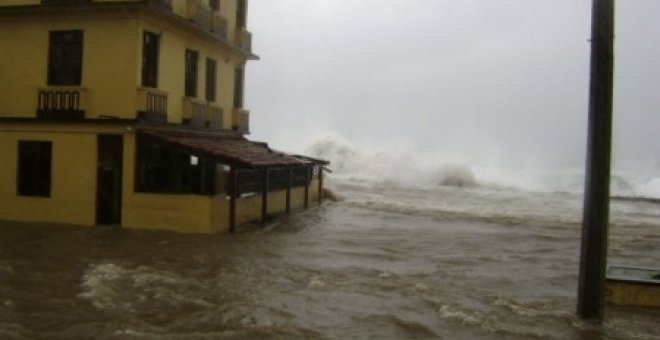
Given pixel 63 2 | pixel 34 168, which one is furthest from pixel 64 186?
pixel 63 2

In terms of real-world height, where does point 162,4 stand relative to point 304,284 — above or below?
above

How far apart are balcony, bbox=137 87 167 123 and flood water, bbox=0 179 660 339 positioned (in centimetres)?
353

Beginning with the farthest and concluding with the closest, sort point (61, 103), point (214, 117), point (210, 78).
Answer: point (210, 78) < point (214, 117) < point (61, 103)

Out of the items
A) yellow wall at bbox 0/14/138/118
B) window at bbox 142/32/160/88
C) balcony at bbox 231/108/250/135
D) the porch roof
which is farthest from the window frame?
balcony at bbox 231/108/250/135

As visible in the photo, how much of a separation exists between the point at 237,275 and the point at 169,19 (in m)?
10.0

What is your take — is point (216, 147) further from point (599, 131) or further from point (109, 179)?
point (599, 131)

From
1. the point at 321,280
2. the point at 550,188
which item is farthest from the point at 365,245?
the point at 550,188

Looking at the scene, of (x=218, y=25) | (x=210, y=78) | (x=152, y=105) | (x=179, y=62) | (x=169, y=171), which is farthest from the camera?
(x=210, y=78)

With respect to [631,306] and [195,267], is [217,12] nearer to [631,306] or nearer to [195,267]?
[195,267]

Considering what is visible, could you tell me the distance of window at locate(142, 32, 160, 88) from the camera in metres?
19.2

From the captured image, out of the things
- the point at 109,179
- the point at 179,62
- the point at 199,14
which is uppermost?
the point at 199,14

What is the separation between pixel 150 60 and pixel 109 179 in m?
3.83

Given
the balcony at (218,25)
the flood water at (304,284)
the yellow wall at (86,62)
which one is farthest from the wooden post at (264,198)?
the balcony at (218,25)

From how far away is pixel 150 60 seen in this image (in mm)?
19484
